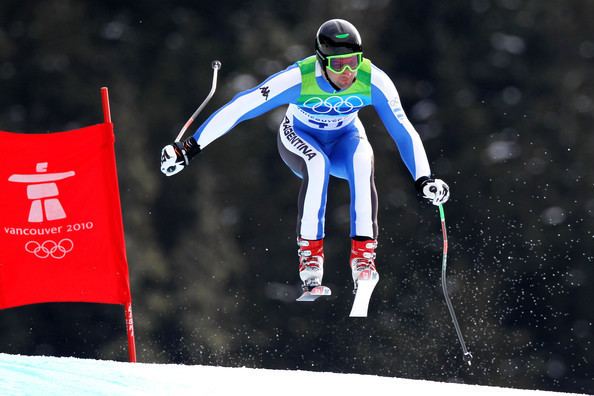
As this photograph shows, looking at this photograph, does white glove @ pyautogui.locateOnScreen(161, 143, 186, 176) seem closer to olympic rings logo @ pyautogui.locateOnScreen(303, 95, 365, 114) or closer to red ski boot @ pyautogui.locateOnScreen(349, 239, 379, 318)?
olympic rings logo @ pyautogui.locateOnScreen(303, 95, 365, 114)

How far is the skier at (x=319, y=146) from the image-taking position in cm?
636

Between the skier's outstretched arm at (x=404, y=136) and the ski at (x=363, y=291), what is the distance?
478 millimetres

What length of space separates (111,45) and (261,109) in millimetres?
7592

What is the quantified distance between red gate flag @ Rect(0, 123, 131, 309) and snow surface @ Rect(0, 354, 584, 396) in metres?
0.60

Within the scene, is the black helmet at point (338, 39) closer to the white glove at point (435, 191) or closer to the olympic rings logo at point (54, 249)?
the white glove at point (435, 191)

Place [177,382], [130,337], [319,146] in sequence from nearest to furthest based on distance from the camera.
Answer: [319,146]
[177,382]
[130,337]

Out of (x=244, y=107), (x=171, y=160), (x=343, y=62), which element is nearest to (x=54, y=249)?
(x=171, y=160)

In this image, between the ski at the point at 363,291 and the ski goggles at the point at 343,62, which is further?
the ski at the point at 363,291

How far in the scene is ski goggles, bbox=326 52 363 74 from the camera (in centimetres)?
619

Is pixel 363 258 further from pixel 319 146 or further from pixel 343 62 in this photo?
pixel 343 62

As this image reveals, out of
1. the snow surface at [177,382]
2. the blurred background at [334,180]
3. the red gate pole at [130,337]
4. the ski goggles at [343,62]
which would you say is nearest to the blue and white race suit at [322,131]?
the ski goggles at [343,62]

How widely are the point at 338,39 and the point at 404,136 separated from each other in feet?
2.23

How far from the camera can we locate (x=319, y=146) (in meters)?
6.55

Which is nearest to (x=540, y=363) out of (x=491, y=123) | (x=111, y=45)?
(x=491, y=123)
